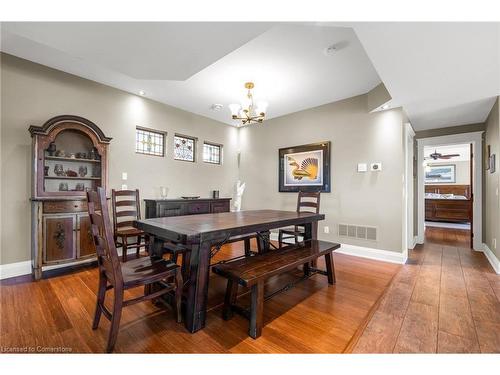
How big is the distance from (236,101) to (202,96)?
0.60 metres

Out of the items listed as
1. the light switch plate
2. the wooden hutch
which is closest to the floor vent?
the light switch plate

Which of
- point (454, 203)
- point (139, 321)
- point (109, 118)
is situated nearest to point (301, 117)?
point (109, 118)

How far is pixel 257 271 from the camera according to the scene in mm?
1762

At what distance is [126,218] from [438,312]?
4163 millimetres

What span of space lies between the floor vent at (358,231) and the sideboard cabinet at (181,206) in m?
2.33

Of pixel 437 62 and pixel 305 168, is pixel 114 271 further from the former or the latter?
pixel 305 168

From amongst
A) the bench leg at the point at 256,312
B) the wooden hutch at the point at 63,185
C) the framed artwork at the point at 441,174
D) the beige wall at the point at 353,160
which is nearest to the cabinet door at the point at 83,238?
the wooden hutch at the point at 63,185

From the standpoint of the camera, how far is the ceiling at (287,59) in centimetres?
177

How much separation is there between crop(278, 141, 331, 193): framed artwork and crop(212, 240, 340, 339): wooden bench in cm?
201

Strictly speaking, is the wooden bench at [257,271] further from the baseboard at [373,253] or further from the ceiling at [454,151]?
the ceiling at [454,151]

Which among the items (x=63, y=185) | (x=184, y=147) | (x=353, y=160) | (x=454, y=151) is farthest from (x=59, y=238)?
(x=454, y=151)

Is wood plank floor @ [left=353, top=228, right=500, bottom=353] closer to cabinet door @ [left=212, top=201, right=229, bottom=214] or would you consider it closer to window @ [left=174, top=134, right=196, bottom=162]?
cabinet door @ [left=212, top=201, right=229, bottom=214]

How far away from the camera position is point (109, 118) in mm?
3588

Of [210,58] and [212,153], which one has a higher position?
[210,58]
